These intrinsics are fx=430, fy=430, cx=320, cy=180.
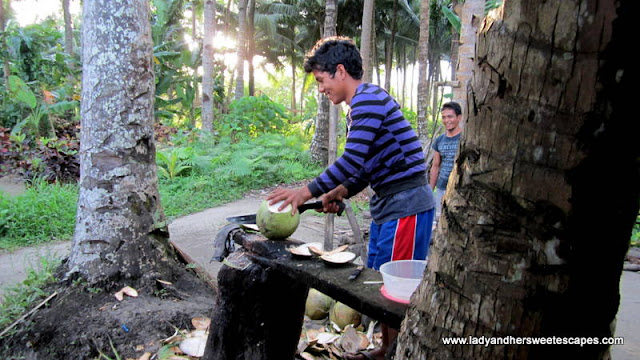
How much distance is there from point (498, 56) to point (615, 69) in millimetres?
213

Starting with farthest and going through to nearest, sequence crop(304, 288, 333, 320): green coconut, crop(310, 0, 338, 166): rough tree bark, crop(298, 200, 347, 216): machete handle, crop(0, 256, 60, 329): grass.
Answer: crop(310, 0, 338, 166): rough tree bark, crop(304, 288, 333, 320): green coconut, crop(0, 256, 60, 329): grass, crop(298, 200, 347, 216): machete handle

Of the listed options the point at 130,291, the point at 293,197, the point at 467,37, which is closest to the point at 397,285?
the point at 293,197

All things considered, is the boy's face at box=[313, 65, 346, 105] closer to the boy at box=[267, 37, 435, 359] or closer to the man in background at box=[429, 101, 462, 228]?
the boy at box=[267, 37, 435, 359]

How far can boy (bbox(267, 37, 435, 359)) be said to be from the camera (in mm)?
2082

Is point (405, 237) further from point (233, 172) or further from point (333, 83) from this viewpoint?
point (233, 172)

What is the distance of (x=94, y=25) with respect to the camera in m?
2.85

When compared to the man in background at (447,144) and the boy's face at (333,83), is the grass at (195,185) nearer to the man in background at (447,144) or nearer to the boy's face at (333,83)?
the man in background at (447,144)

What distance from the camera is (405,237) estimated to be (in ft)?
7.52

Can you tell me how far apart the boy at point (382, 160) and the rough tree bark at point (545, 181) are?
110cm

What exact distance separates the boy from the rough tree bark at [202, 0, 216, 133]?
783 centimetres

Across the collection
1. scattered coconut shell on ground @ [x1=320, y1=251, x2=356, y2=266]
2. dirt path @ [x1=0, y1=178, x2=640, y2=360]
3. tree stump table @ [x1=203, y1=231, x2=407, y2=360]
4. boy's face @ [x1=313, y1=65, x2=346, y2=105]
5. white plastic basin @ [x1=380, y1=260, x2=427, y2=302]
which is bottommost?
dirt path @ [x1=0, y1=178, x2=640, y2=360]

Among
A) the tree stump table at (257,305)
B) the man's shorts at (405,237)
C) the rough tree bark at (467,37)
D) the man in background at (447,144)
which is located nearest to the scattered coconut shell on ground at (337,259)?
the tree stump table at (257,305)

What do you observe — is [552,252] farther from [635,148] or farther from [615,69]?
[615,69]

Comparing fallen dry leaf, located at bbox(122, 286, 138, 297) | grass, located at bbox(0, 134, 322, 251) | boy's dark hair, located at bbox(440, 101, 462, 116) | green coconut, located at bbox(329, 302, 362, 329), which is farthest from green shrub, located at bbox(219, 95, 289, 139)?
green coconut, located at bbox(329, 302, 362, 329)
